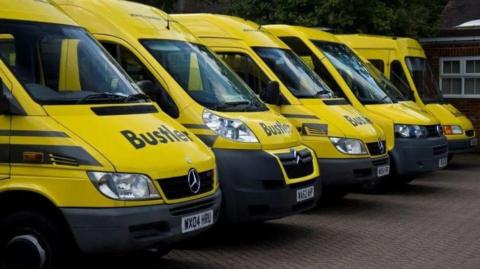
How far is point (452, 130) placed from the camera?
627 inches

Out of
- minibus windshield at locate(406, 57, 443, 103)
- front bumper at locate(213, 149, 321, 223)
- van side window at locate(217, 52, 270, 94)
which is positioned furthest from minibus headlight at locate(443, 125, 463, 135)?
front bumper at locate(213, 149, 321, 223)

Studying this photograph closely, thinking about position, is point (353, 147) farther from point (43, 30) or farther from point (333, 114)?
point (43, 30)

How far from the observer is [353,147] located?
10.3m

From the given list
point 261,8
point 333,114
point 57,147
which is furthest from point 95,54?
point 261,8

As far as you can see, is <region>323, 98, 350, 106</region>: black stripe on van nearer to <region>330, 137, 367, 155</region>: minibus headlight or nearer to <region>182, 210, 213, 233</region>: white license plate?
<region>330, 137, 367, 155</region>: minibus headlight

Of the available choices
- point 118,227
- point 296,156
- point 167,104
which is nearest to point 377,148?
point 296,156

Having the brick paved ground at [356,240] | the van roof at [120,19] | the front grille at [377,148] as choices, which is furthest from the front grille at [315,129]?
the van roof at [120,19]

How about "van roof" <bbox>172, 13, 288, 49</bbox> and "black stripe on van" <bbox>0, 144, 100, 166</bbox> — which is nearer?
"black stripe on van" <bbox>0, 144, 100, 166</bbox>

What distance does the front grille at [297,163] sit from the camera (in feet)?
26.7

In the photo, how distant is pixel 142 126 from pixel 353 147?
4.46 metres

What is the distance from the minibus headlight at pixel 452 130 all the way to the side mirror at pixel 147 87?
9.20m

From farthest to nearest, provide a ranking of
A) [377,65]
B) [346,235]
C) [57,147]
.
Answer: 1. [377,65]
2. [346,235]
3. [57,147]

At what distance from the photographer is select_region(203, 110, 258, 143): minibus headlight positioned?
796cm

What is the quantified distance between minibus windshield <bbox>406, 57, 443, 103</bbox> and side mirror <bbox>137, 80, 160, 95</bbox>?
881 centimetres
